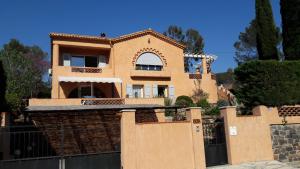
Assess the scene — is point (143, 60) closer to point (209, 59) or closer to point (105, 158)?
point (209, 59)

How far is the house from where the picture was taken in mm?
30344

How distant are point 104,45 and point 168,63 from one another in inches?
331

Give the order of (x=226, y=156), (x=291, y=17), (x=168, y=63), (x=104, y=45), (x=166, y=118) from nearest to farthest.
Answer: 1. (x=226, y=156)
2. (x=291, y=17)
3. (x=166, y=118)
4. (x=104, y=45)
5. (x=168, y=63)

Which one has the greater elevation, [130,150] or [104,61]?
[104,61]

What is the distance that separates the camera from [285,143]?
16.1m

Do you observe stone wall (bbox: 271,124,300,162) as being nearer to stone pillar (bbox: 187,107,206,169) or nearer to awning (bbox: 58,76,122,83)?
stone pillar (bbox: 187,107,206,169)

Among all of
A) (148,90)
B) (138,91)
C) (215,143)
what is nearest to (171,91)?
(148,90)

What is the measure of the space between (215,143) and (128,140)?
5.26 metres

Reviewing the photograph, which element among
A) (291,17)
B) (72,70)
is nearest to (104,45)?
(72,70)

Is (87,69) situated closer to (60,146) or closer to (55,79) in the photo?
(55,79)

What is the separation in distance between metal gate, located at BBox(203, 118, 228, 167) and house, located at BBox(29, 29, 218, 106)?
41.8ft

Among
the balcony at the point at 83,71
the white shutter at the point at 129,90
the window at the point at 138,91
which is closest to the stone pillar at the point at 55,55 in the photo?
the balcony at the point at 83,71

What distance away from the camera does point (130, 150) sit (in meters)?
13.2

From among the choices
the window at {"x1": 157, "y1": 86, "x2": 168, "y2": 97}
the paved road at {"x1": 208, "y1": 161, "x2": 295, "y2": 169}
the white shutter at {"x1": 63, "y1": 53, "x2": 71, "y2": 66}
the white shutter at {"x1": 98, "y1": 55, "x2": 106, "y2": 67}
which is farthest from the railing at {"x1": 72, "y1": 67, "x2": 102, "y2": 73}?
the paved road at {"x1": 208, "y1": 161, "x2": 295, "y2": 169}
